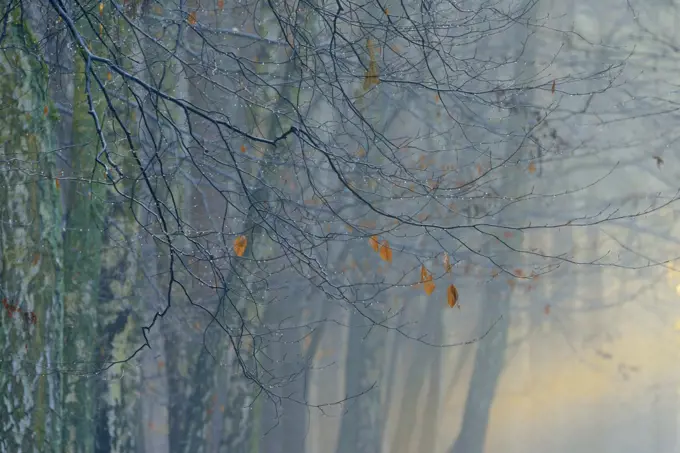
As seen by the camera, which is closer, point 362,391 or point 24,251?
point 24,251

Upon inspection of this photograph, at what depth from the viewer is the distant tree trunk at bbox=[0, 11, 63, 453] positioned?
473 centimetres

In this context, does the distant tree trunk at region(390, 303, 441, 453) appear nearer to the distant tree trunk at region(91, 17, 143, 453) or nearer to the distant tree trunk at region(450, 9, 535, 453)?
the distant tree trunk at region(450, 9, 535, 453)

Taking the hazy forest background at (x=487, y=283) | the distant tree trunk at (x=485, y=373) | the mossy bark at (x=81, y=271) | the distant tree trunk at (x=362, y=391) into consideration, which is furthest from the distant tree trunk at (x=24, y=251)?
the distant tree trunk at (x=485, y=373)

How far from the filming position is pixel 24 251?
15.8 ft

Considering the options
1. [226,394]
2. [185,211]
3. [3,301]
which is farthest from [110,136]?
[226,394]

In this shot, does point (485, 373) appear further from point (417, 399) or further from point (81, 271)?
point (81, 271)

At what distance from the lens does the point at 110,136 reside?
6.31 m

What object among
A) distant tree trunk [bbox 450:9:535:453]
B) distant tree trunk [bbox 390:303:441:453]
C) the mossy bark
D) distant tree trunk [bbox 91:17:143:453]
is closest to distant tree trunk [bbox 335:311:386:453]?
distant tree trunk [bbox 390:303:441:453]

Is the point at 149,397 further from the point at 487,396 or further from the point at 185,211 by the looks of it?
the point at 487,396

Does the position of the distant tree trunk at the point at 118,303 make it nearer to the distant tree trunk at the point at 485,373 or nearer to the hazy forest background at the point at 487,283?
the hazy forest background at the point at 487,283

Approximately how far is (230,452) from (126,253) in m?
2.53

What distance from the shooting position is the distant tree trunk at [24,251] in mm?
4727

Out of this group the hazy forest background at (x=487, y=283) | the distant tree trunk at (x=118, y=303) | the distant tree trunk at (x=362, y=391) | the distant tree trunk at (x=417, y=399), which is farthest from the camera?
the distant tree trunk at (x=417, y=399)

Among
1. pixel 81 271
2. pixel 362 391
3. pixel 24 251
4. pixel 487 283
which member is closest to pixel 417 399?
pixel 362 391
